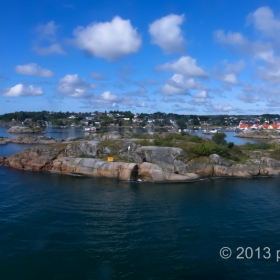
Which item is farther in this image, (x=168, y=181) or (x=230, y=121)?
(x=230, y=121)

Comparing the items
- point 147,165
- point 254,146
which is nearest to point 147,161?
point 147,165

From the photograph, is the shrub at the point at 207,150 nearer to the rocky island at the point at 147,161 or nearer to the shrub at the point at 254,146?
the rocky island at the point at 147,161

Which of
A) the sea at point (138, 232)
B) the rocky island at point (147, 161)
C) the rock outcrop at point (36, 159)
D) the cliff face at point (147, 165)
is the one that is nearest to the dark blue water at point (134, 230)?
the sea at point (138, 232)

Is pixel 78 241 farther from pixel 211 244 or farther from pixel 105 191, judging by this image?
pixel 105 191

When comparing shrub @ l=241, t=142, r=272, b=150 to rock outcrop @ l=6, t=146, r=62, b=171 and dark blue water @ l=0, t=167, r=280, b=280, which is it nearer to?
dark blue water @ l=0, t=167, r=280, b=280

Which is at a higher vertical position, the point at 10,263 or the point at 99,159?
the point at 99,159

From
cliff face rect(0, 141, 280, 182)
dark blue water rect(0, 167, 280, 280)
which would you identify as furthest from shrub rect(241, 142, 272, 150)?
dark blue water rect(0, 167, 280, 280)

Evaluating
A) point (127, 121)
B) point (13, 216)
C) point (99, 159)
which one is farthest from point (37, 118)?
point (13, 216)

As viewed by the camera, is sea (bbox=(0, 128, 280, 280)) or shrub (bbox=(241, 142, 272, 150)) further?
shrub (bbox=(241, 142, 272, 150))
